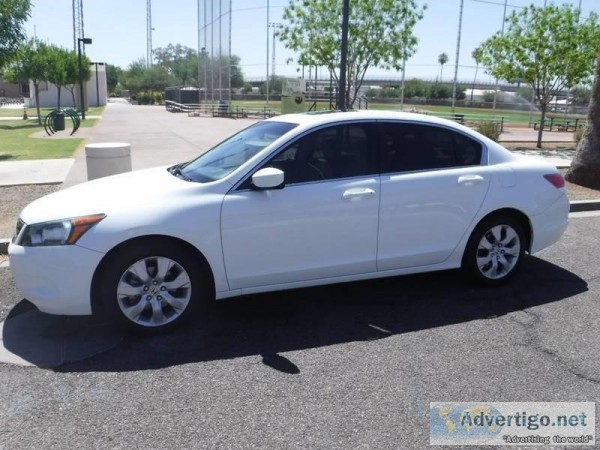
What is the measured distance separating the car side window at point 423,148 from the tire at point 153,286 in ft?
5.88

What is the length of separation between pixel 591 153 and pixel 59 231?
9663mm

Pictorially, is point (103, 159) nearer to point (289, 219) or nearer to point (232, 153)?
point (232, 153)

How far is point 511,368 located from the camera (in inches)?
152

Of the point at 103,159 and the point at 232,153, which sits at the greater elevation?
the point at 232,153

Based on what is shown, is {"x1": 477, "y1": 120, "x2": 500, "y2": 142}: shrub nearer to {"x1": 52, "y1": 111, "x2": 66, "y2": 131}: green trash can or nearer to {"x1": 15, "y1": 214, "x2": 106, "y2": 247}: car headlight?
{"x1": 15, "y1": 214, "x2": 106, "y2": 247}: car headlight

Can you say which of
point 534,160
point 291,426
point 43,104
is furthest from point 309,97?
point 43,104

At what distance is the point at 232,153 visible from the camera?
4.99 meters


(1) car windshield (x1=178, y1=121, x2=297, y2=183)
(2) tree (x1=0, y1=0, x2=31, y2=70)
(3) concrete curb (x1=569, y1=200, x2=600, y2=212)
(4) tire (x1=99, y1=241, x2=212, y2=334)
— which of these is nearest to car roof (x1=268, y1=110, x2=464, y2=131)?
(1) car windshield (x1=178, y1=121, x2=297, y2=183)

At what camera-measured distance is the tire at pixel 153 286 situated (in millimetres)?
4051

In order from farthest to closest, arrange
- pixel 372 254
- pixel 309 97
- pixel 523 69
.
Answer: pixel 309 97 < pixel 523 69 < pixel 372 254

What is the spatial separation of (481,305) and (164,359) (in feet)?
8.78

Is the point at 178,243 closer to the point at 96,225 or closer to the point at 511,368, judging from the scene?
the point at 96,225

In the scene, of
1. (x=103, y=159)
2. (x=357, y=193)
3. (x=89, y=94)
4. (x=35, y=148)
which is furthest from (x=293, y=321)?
(x=89, y=94)

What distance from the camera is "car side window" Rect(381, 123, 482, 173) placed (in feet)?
16.0
